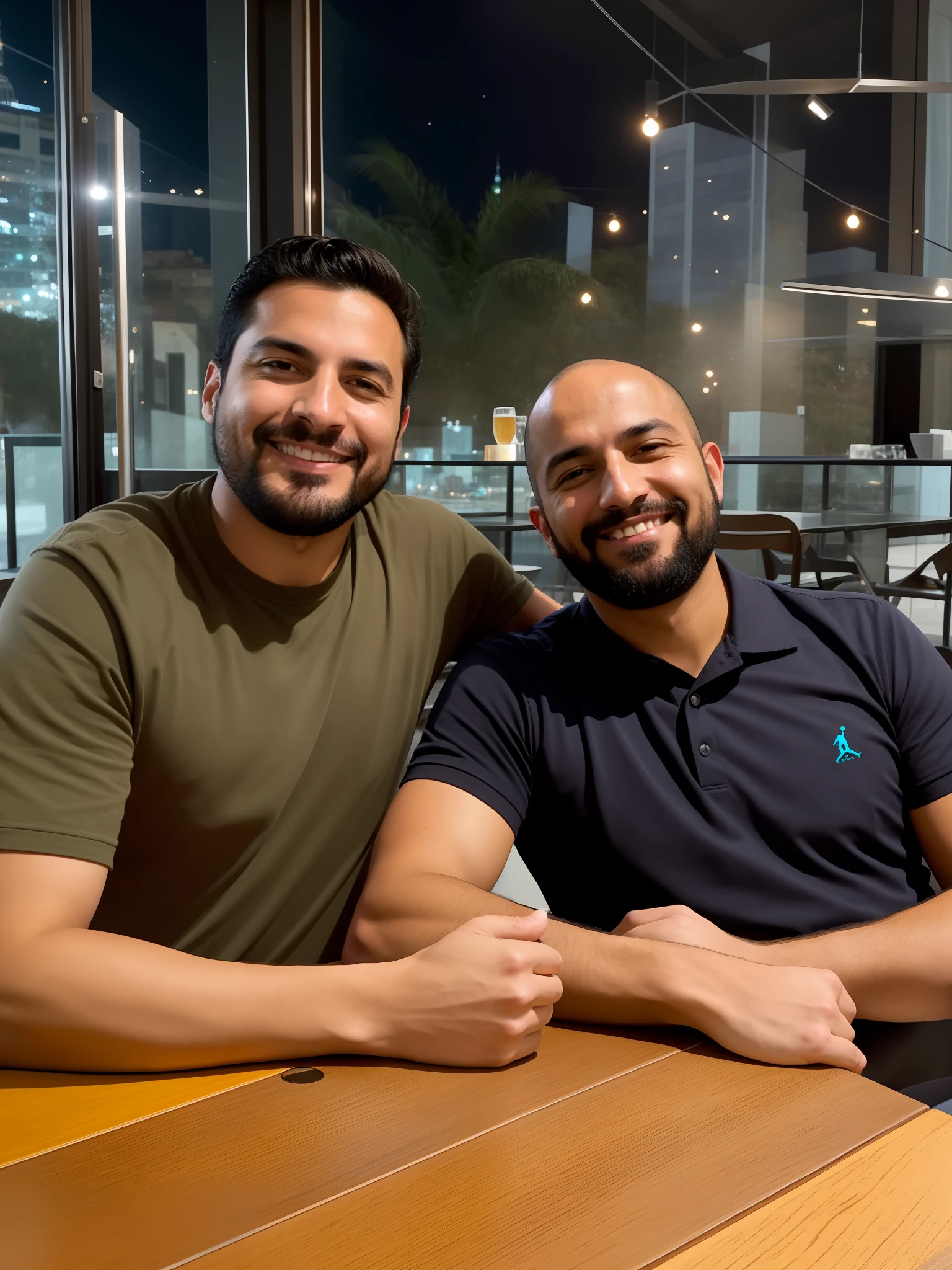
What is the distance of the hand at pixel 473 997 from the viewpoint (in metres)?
0.93

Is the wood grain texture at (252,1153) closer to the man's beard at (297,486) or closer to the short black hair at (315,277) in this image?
the man's beard at (297,486)

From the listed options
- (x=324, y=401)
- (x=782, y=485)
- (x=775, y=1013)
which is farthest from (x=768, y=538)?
(x=775, y=1013)

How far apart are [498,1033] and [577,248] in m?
3.73

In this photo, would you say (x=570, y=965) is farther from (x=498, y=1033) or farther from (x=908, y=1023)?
(x=908, y=1023)

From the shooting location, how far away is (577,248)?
4.11m

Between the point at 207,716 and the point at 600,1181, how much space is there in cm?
77

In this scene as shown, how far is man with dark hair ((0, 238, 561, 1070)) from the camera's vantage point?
0.96m

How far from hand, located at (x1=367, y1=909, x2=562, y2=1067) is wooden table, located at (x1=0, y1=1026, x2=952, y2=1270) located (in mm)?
20

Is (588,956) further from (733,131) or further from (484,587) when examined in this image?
(733,131)

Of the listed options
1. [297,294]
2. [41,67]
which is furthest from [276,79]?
[297,294]

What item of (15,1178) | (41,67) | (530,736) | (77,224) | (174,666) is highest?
(41,67)

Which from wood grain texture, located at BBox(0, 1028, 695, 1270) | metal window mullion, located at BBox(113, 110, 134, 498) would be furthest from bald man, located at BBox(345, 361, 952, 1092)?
metal window mullion, located at BBox(113, 110, 134, 498)

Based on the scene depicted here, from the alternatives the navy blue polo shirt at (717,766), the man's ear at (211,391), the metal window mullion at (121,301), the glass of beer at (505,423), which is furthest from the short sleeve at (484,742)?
the glass of beer at (505,423)

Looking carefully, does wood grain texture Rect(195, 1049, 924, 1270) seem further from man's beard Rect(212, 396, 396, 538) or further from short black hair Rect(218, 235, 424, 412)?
short black hair Rect(218, 235, 424, 412)
